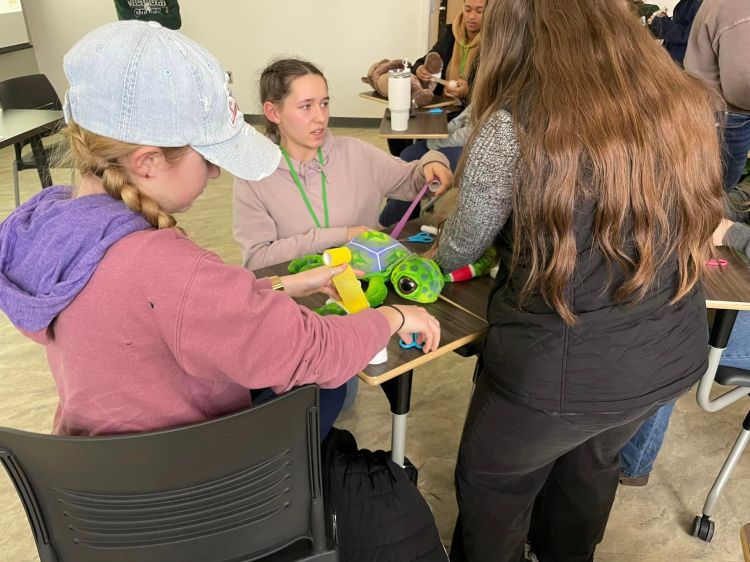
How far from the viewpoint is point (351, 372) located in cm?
92

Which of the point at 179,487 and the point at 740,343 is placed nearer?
the point at 179,487

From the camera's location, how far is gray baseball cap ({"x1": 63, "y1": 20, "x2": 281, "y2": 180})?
2.55 ft

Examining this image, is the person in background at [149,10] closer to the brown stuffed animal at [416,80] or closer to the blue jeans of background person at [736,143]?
the brown stuffed animal at [416,80]

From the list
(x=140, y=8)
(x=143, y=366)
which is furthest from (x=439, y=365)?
(x=140, y=8)

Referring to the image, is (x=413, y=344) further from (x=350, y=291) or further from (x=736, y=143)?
(x=736, y=143)

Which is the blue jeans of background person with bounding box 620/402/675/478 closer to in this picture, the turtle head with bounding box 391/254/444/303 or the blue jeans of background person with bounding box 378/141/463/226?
the turtle head with bounding box 391/254/444/303

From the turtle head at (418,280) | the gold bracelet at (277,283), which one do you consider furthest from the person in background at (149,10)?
the turtle head at (418,280)

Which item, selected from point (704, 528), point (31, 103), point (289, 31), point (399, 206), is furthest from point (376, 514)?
point (289, 31)

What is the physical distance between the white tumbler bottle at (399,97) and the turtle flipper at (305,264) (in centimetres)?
133

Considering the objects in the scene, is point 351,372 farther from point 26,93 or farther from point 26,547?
point 26,93

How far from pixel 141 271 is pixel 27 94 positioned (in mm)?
3277

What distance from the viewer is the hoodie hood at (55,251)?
2.45ft

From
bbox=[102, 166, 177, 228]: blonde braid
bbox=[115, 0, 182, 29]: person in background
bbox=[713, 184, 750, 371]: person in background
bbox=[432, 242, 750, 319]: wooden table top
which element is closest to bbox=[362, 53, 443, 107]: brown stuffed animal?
bbox=[713, 184, 750, 371]: person in background

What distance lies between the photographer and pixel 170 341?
30.3 inches
